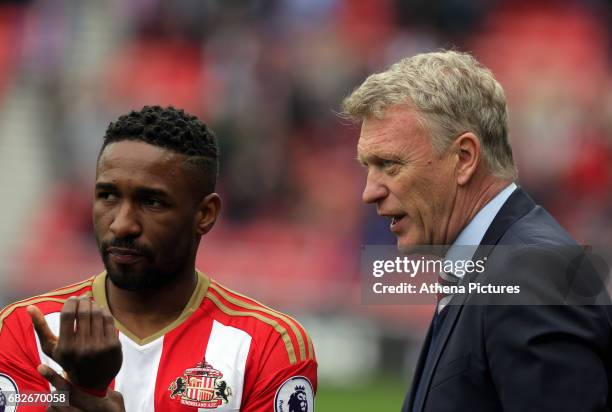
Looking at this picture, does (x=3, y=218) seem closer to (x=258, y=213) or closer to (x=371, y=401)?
(x=258, y=213)

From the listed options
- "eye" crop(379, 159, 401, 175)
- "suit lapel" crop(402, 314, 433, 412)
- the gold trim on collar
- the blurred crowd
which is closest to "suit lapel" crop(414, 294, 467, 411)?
"suit lapel" crop(402, 314, 433, 412)

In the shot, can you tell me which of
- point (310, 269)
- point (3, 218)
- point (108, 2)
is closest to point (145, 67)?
point (108, 2)

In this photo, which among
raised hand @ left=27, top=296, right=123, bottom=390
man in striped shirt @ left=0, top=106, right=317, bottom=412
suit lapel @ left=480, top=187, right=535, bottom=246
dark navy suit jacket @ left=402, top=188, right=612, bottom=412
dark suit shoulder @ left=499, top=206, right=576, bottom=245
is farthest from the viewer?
man in striped shirt @ left=0, top=106, right=317, bottom=412

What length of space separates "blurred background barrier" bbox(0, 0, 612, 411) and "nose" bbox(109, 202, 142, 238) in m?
8.20

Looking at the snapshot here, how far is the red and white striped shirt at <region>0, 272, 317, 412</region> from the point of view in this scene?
133 inches

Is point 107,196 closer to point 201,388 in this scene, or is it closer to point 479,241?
point 201,388

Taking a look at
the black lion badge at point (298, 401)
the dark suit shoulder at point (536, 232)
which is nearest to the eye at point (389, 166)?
the dark suit shoulder at point (536, 232)

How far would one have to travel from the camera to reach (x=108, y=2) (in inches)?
645

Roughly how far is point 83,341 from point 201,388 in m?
0.57

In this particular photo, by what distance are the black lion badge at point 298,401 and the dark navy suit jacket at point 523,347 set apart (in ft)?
1.34

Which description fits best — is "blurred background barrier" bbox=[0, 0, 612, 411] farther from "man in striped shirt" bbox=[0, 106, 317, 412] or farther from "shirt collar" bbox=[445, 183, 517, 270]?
"shirt collar" bbox=[445, 183, 517, 270]

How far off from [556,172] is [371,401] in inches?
161

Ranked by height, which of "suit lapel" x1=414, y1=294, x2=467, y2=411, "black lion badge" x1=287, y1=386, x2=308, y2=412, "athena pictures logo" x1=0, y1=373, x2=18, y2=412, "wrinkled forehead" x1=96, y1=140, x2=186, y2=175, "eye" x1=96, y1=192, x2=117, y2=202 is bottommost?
"athena pictures logo" x1=0, y1=373, x2=18, y2=412

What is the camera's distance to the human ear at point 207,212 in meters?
3.55
